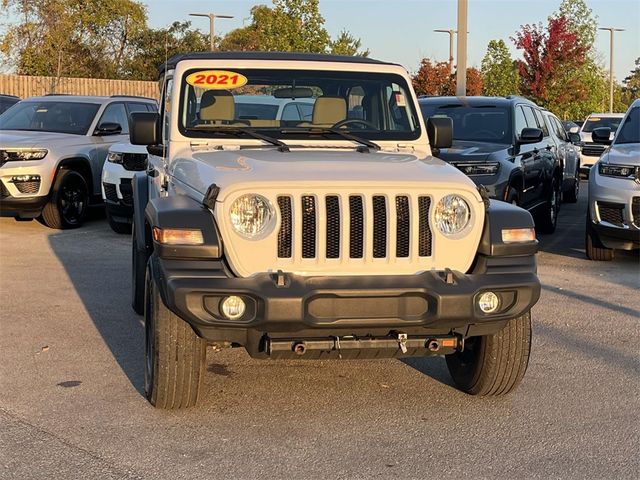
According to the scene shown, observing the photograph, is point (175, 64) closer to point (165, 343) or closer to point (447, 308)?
point (165, 343)

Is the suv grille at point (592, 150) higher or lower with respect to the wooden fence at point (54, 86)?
lower

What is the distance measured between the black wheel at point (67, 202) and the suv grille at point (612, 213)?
6987mm

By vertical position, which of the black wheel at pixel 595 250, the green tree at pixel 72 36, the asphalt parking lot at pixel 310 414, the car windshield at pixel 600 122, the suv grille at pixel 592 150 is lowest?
the asphalt parking lot at pixel 310 414

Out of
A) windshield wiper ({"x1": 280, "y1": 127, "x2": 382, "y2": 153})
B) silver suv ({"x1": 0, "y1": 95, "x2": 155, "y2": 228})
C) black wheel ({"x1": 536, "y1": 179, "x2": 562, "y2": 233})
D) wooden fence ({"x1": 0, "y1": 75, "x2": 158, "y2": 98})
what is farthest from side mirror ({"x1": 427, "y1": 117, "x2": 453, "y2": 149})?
wooden fence ({"x1": 0, "y1": 75, "x2": 158, "y2": 98})

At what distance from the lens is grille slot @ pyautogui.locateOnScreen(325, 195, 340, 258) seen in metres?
4.53

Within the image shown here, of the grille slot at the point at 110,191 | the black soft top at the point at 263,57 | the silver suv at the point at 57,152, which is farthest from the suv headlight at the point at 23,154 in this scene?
the black soft top at the point at 263,57

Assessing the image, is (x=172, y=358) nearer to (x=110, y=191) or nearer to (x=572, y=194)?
(x=110, y=191)

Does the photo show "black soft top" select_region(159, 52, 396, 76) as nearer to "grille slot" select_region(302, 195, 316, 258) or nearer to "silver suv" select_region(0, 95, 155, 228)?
"grille slot" select_region(302, 195, 316, 258)

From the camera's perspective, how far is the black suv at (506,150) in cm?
1013

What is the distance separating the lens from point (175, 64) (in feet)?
20.6

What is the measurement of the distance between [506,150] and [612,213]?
5.01 ft

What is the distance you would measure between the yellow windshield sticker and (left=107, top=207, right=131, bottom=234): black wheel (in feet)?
19.6

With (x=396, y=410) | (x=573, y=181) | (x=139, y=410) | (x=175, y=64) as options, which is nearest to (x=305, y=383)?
(x=396, y=410)

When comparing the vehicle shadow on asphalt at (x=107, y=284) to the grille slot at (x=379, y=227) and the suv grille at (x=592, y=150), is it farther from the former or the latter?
the suv grille at (x=592, y=150)
